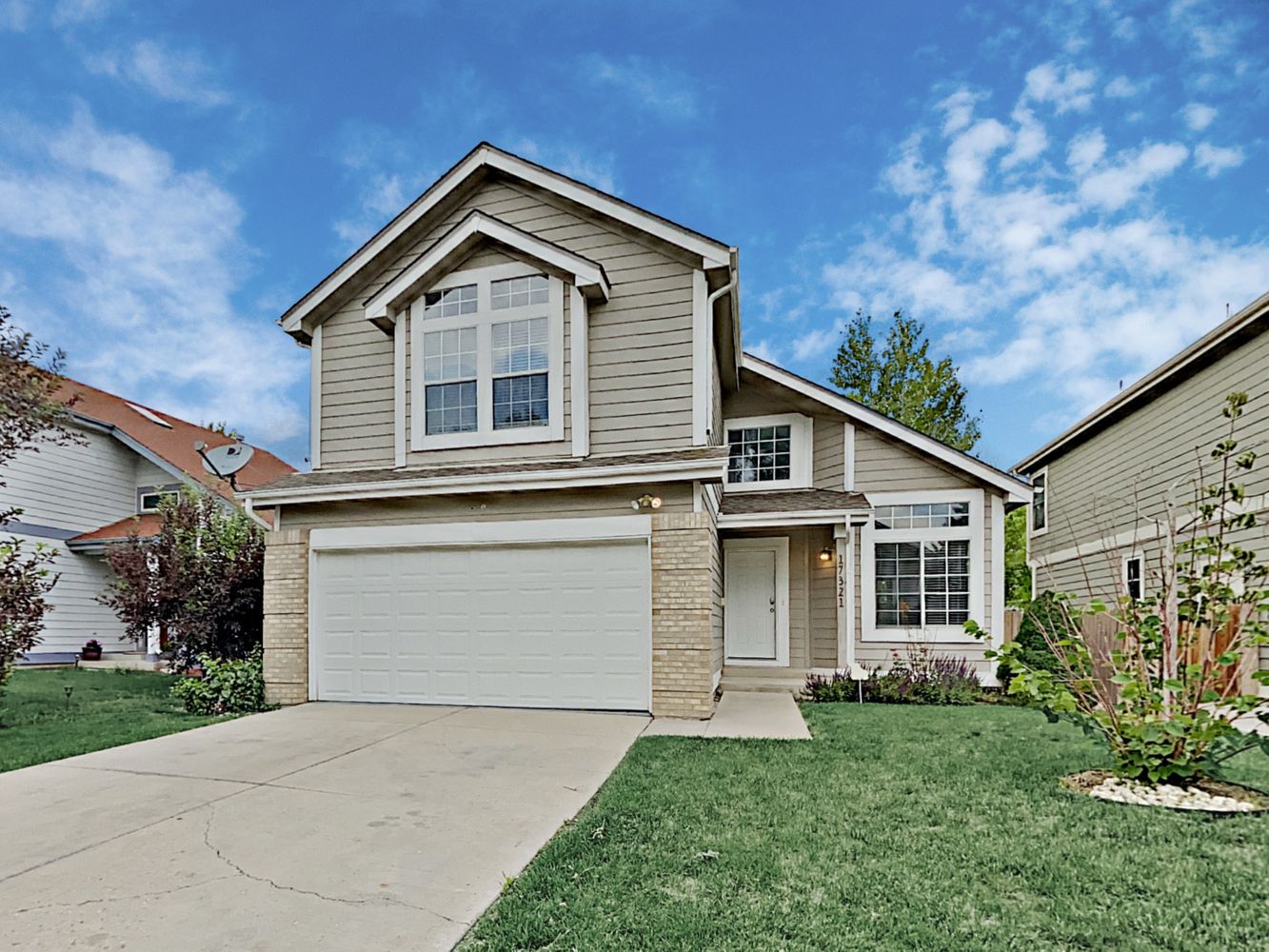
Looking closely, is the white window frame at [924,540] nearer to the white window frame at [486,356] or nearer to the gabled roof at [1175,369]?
the gabled roof at [1175,369]

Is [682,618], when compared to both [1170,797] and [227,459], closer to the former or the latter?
[1170,797]

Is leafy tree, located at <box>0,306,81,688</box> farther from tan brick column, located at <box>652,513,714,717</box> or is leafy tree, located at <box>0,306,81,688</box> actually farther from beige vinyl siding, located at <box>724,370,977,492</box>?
beige vinyl siding, located at <box>724,370,977,492</box>

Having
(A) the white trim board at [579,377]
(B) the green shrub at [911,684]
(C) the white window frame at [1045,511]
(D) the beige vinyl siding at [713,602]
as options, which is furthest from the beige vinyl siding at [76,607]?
(C) the white window frame at [1045,511]

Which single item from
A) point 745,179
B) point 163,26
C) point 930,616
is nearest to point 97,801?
point 930,616

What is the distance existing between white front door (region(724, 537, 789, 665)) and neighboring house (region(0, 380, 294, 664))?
1133 centimetres

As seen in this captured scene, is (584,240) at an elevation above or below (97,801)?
above

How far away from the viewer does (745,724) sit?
8.02 meters

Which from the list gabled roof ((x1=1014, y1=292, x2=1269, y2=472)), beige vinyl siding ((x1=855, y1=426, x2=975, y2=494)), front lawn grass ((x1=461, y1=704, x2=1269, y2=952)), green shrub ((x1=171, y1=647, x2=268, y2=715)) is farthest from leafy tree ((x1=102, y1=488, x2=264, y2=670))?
gabled roof ((x1=1014, y1=292, x2=1269, y2=472))

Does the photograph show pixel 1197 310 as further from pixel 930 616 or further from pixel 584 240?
pixel 584 240

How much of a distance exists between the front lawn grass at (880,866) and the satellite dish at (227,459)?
775 centimetres

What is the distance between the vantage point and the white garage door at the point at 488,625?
8539 mm

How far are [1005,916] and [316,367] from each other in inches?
390

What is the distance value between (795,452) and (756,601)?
2698mm

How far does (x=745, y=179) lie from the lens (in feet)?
82.9
